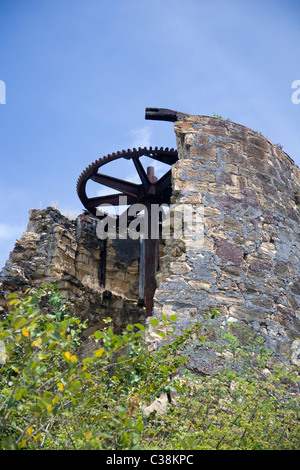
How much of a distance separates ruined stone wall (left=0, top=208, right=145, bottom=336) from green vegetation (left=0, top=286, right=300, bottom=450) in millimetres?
4062

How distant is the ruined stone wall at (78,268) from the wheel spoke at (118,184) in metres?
0.85

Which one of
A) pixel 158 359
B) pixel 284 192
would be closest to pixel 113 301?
pixel 284 192

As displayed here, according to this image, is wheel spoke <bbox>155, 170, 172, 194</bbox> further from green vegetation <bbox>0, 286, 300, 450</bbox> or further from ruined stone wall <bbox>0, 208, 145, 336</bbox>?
green vegetation <bbox>0, 286, 300, 450</bbox>

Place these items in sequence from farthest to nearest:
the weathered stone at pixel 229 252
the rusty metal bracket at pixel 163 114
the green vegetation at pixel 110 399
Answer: the rusty metal bracket at pixel 163 114 → the weathered stone at pixel 229 252 → the green vegetation at pixel 110 399

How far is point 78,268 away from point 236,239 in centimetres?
384

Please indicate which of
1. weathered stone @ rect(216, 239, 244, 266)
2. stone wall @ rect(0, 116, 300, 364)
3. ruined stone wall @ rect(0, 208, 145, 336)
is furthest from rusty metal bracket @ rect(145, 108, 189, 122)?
ruined stone wall @ rect(0, 208, 145, 336)

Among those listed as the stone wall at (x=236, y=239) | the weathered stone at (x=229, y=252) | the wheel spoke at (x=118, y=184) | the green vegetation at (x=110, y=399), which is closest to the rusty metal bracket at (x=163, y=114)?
the stone wall at (x=236, y=239)

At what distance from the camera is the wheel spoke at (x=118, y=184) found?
794cm

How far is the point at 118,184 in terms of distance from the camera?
8.11 metres

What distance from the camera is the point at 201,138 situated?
5301 mm

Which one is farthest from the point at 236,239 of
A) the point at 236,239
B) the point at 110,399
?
the point at 110,399

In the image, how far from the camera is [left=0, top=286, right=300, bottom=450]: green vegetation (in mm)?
2637

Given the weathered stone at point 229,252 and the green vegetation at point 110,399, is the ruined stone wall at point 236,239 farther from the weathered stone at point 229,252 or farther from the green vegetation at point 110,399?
the green vegetation at point 110,399

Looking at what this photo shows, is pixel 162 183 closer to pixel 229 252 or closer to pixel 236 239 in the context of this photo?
pixel 236 239
